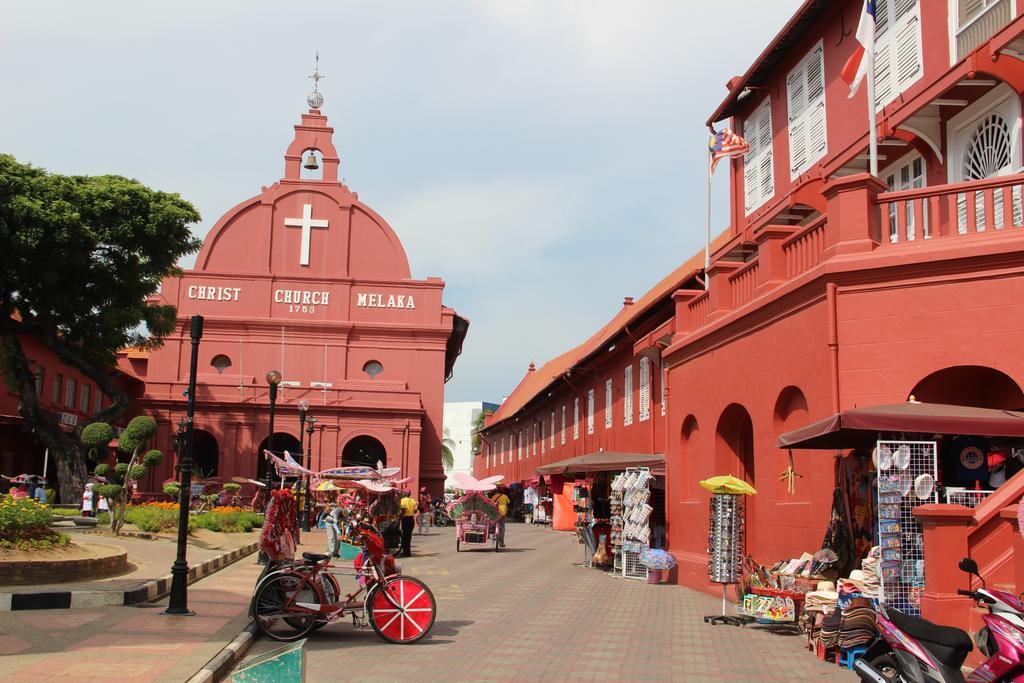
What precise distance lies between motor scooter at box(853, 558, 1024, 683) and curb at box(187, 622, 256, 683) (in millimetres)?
4889

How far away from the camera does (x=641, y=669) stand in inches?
359

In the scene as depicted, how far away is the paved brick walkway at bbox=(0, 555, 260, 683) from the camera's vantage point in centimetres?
771

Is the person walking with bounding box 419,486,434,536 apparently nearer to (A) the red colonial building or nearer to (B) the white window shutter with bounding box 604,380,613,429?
(B) the white window shutter with bounding box 604,380,613,429

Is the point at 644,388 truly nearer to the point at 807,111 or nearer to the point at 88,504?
the point at 807,111

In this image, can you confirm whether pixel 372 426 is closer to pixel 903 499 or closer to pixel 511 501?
pixel 511 501

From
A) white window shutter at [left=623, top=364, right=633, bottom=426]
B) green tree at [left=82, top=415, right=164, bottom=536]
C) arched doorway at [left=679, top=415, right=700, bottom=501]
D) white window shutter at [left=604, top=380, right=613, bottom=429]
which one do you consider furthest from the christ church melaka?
arched doorway at [left=679, top=415, right=700, bottom=501]

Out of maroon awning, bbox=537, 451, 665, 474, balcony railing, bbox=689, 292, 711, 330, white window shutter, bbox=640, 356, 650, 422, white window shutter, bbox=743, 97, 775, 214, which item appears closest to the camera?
balcony railing, bbox=689, 292, 711, 330

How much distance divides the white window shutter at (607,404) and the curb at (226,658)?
2299 cm

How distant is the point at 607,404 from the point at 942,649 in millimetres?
26820

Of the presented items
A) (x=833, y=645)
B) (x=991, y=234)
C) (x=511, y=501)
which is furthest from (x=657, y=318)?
(x=511, y=501)

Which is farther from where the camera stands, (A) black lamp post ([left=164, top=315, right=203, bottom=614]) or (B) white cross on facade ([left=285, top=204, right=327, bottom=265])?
(B) white cross on facade ([left=285, top=204, right=327, bottom=265])

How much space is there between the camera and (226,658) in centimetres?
867

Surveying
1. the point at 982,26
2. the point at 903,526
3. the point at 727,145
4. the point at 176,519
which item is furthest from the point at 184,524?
the point at 982,26

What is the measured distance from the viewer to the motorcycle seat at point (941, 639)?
6.32 meters
